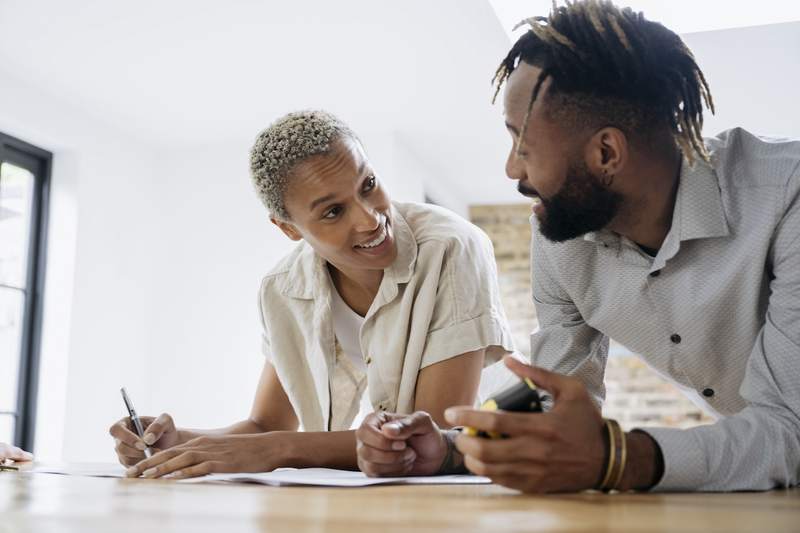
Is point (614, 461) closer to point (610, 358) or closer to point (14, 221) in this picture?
point (14, 221)

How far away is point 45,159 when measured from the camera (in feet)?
15.8

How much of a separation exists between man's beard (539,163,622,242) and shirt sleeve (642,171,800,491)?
306 millimetres

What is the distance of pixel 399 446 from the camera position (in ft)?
4.10

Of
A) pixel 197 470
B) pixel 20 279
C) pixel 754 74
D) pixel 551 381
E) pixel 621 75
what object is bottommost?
pixel 197 470

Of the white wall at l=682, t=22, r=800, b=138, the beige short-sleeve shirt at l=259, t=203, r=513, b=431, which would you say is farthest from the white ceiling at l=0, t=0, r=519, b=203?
the beige short-sleeve shirt at l=259, t=203, r=513, b=431

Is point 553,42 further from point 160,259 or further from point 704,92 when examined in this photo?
point 160,259

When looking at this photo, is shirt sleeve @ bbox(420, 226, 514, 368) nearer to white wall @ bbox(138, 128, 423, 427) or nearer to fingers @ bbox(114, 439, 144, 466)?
fingers @ bbox(114, 439, 144, 466)

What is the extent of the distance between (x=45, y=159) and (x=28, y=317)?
3.02 feet

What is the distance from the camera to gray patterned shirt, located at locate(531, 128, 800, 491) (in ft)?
3.37

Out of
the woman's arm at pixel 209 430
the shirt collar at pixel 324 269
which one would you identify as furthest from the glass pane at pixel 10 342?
the shirt collar at pixel 324 269

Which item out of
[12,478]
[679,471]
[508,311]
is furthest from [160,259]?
[679,471]

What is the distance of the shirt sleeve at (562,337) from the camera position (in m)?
1.56

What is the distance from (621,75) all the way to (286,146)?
79 centimetres

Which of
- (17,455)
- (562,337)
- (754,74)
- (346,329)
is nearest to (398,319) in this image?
(346,329)
